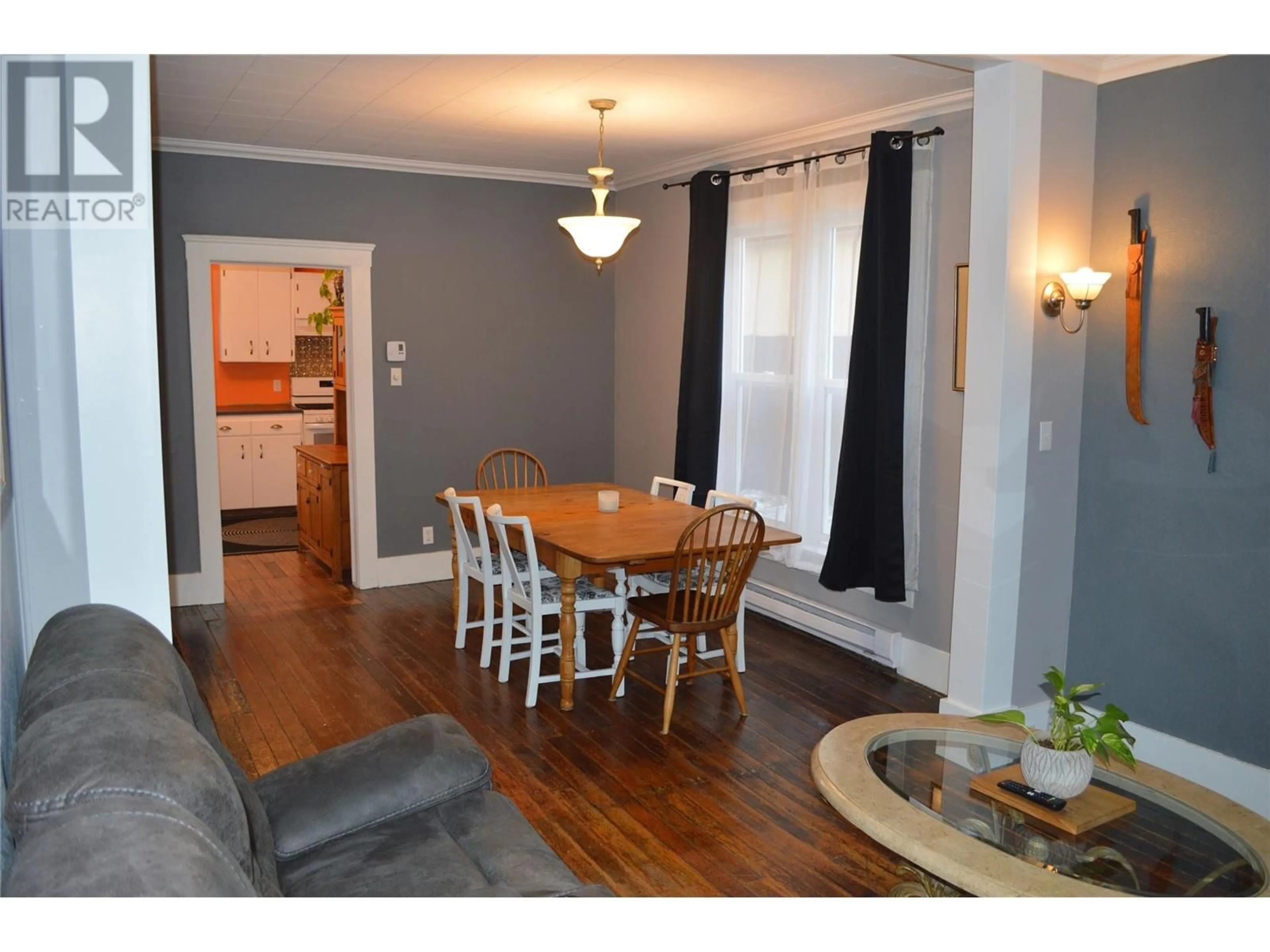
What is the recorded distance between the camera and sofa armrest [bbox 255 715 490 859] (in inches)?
86.5

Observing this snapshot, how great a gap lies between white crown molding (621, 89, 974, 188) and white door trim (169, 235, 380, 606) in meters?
1.91

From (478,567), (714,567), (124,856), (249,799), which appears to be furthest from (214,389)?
(124,856)

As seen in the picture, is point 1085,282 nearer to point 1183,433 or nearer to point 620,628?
point 1183,433

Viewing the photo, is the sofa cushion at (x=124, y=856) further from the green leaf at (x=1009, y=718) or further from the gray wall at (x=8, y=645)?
the green leaf at (x=1009, y=718)

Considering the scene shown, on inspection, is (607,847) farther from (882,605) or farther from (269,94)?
(269,94)

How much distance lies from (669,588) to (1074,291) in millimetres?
2034

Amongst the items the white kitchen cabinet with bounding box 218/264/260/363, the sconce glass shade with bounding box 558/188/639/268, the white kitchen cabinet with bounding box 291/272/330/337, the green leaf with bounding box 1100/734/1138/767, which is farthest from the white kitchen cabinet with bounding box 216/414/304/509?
the green leaf with bounding box 1100/734/1138/767

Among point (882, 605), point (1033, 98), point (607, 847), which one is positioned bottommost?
point (607, 847)

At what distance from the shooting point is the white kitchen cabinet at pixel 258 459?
27.3ft

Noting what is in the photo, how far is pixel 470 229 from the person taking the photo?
641 cm

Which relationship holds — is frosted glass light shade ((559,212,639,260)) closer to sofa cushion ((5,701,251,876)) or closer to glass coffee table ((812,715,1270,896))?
glass coffee table ((812,715,1270,896))
